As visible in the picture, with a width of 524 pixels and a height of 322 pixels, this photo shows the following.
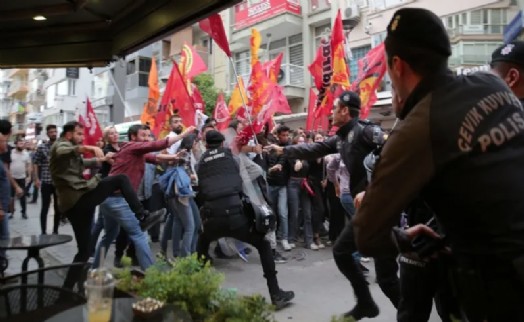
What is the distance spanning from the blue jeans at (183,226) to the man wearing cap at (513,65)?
4317mm

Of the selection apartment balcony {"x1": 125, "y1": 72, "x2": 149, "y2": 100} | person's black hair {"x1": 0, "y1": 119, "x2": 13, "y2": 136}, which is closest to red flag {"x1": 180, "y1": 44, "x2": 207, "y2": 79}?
person's black hair {"x1": 0, "y1": 119, "x2": 13, "y2": 136}

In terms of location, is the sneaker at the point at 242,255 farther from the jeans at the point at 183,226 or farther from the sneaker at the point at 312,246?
the sneaker at the point at 312,246

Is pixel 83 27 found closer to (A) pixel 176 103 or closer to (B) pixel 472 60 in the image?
(A) pixel 176 103

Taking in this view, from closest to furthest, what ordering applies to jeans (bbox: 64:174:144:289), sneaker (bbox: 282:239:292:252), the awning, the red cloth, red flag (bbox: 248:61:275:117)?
the awning < jeans (bbox: 64:174:144:289) < the red cloth < sneaker (bbox: 282:239:292:252) < red flag (bbox: 248:61:275:117)

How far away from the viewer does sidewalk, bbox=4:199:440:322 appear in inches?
172

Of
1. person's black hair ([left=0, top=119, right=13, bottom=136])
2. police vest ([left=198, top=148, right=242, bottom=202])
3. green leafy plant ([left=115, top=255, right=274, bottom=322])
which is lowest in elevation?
green leafy plant ([left=115, top=255, right=274, bottom=322])

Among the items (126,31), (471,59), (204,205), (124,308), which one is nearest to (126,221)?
(204,205)

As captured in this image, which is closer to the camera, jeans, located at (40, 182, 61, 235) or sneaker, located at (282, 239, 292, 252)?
sneaker, located at (282, 239, 292, 252)

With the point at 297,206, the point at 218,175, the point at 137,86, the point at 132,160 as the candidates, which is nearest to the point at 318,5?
the point at 137,86

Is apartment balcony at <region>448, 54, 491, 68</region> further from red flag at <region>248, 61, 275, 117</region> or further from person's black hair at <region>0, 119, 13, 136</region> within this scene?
person's black hair at <region>0, 119, 13, 136</region>

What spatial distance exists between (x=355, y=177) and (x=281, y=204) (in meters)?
3.61

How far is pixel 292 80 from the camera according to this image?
2316 centimetres

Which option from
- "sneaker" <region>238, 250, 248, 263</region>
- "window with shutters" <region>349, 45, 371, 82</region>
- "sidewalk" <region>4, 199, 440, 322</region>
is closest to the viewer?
"sidewalk" <region>4, 199, 440, 322</region>

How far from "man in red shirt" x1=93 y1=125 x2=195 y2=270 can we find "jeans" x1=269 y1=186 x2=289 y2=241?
6.90 feet
